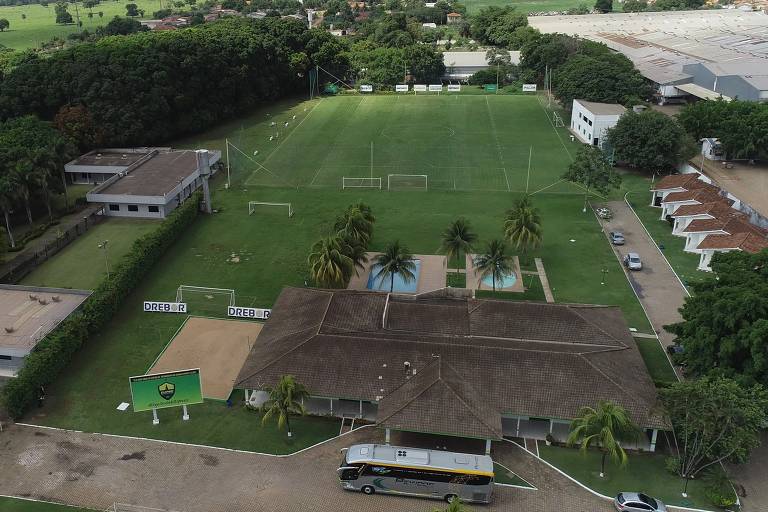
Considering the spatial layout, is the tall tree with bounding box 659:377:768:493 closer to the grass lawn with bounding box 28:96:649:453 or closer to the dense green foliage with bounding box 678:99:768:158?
the grass lawn with bounding box 28:96:649:453

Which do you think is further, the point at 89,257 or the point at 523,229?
the point at 89,257

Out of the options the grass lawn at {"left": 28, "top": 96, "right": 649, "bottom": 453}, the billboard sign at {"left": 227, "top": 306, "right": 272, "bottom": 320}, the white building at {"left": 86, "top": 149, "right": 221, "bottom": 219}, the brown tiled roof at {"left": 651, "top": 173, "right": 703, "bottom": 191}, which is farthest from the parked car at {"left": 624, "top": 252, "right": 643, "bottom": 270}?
the white building at {"left": 86, "top": 149, "right": 221, "bottom": 219}

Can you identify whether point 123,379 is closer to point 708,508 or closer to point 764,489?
point 708,508

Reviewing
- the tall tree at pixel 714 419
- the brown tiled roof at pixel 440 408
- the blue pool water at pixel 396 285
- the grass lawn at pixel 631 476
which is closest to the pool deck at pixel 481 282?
the blue pool water at pixel 396 285

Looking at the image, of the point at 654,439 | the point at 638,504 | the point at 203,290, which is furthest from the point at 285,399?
the point at 203,290

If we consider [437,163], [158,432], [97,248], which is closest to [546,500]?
[158,432]

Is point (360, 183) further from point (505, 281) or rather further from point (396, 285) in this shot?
point (505, 281)
